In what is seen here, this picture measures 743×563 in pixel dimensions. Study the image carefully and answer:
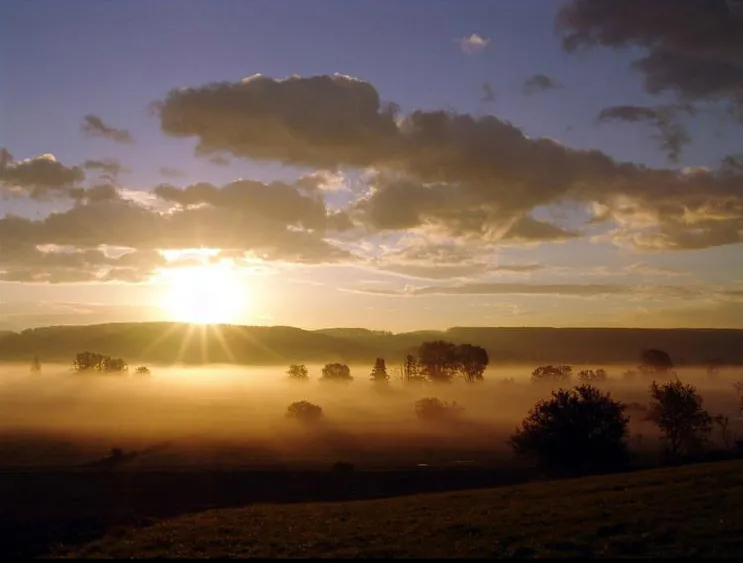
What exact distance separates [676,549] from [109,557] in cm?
2216

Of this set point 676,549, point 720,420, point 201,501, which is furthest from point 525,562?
point 720,420

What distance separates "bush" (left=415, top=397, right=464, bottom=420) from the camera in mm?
155750

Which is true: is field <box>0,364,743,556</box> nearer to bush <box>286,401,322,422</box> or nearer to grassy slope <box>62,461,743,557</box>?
grassy slope <box>62,461,743,557</box>

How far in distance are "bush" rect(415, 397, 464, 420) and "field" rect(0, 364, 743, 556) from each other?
2296mm

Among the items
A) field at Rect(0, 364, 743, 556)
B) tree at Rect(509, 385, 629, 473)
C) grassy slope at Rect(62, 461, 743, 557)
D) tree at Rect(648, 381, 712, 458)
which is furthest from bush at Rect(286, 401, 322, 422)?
grassy slope at Rect(62, 461, 743, 557)

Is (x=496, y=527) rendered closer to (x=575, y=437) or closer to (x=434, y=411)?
(x=575, y=437)

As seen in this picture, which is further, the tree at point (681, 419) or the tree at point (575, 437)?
the tree at point (681, 419)

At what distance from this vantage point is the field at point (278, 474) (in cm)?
3397

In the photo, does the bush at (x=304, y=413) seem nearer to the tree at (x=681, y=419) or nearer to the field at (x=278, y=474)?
the field at (x=278, y=474)

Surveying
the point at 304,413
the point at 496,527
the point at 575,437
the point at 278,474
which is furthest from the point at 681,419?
the point at 304,413

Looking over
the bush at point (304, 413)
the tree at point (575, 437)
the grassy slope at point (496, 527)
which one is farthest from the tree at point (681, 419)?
the bush at point (304, 413)

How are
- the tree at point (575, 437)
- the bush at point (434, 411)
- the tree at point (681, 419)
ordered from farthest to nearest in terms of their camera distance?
the bush at point (434, 411)
the tree at point (681, 419)
the tree at point (575, 437)

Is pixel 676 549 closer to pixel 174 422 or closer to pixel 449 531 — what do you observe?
pixel 449 531

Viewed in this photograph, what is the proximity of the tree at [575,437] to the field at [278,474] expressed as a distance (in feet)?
14.0
